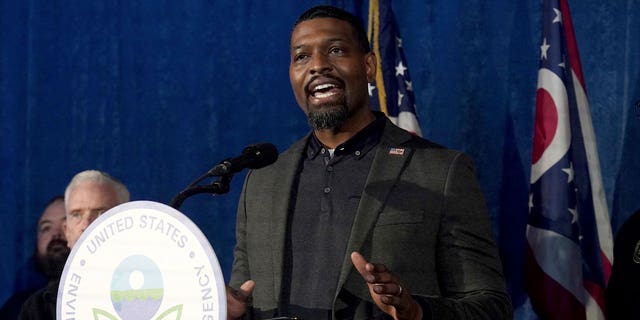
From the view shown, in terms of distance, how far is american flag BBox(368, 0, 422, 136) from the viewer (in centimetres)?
361

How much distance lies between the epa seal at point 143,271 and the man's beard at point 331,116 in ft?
2.44

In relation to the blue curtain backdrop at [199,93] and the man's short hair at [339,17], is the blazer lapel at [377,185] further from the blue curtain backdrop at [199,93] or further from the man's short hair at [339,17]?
the blue curtain backdrop at [199,93]

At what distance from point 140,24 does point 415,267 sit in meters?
2.62

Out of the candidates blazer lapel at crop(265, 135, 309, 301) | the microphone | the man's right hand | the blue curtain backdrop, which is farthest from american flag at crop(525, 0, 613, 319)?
the man's right hand

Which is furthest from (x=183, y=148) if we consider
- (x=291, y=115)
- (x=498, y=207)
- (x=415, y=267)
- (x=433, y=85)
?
(x=415, y=267)

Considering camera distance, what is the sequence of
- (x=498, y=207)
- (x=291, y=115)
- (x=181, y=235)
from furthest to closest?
1. (x=291, y=115)
2. (x=498, y=207)
3. (x=181, y=235)

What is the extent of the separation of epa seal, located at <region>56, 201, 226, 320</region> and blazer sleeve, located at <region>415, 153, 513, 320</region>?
67 cm

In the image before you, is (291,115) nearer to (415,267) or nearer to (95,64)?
(95,64)

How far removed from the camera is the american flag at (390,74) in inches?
142

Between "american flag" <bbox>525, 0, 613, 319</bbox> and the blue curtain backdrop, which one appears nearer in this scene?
"american flag" <bbox>525, 0, 613, 319</bbox>

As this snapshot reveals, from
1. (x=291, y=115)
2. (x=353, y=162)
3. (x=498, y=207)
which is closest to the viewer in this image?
(x=353, y=162)

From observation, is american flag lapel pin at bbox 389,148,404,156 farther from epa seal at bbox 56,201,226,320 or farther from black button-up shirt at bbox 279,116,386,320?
epa seal at bbox 56,201,226,320

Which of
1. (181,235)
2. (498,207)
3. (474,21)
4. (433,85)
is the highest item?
(474,21)

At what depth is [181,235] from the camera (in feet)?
4.94
